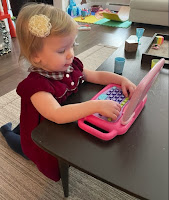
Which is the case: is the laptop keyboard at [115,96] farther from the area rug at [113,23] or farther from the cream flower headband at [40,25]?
the area rug at [113,23]

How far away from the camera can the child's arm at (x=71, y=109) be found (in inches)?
19.9

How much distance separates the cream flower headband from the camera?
1.68 feet

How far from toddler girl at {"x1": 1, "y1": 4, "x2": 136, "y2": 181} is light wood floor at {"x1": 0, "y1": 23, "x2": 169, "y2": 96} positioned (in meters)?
0.67

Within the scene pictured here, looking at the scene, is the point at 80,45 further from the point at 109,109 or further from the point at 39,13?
the point at 109,109

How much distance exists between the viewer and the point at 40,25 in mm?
510

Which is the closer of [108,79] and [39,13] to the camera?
[39,13]

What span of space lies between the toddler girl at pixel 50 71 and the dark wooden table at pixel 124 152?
0.05 meters

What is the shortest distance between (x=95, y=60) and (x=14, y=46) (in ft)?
3.14

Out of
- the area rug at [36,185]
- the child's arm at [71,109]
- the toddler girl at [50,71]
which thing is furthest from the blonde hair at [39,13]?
the area rug at [36,185]

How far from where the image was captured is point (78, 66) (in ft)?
2.39

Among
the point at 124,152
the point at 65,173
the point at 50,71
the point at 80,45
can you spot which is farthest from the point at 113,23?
the point at 124,152

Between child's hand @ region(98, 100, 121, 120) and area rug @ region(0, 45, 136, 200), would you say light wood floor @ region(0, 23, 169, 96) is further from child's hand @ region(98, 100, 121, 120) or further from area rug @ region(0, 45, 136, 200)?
child's hand @ region(98, 100, 121, 120)

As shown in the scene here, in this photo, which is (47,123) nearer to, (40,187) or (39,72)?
(39,72)

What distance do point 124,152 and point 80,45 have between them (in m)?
1.93
